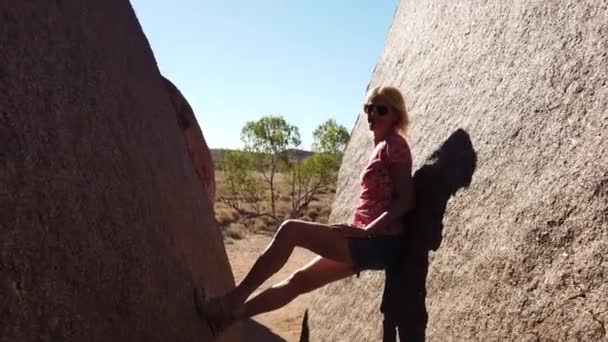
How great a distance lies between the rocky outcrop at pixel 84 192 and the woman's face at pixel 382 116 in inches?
56.4

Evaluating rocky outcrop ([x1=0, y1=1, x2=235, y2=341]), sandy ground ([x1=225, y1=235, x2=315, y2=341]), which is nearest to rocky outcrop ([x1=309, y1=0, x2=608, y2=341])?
rocky outcrop ([x1=0, y1=1, x2=235, y2=341])

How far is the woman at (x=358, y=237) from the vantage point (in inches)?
165

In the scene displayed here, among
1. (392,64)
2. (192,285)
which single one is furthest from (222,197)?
(192,285)

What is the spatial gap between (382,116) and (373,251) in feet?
2.92

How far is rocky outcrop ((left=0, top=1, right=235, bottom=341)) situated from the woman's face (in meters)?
1.43

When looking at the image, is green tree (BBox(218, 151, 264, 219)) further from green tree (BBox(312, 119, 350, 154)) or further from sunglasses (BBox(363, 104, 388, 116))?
sunglasses (BBox(363, 104, 388, 116))

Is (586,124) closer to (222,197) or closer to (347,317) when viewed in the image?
(347,317)

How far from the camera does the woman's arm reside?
4.29 meters

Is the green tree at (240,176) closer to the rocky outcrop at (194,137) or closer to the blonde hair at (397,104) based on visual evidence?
the rocky outcrop at (194,137)

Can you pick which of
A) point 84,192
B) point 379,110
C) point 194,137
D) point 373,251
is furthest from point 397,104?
point 194,137

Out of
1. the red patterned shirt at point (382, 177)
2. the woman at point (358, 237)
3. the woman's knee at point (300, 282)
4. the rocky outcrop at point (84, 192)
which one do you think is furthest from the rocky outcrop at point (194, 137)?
the red patterned shirt at point (382, 177)

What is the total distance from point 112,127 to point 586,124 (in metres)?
2.30

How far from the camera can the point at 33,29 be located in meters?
2.65

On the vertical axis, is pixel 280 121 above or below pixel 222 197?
above
